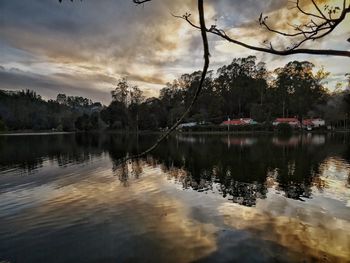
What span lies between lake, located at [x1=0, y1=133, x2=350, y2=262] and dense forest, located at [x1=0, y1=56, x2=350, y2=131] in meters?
82.7

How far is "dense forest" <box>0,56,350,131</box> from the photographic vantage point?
109438 mm

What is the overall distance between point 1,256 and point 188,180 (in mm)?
15094

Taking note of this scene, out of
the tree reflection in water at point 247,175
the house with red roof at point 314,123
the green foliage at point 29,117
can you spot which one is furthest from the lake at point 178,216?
the green foliage at point 29,117

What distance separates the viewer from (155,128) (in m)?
115

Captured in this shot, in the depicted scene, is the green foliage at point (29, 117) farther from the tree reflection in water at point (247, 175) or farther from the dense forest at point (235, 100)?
the tree reflection in water at point (247, 175)

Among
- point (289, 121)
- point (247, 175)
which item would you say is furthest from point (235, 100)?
point (247, 175)

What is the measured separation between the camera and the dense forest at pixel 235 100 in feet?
359

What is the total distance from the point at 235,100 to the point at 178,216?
11532 cm

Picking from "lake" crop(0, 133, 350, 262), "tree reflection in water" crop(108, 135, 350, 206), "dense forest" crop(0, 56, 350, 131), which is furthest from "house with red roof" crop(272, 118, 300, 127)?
"lake" crop(0, 133, 350, 262)

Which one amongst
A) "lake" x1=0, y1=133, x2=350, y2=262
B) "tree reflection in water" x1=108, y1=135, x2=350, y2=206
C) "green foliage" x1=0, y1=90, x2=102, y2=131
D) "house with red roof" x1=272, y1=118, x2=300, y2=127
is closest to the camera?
"lake" x1=0, y1=133, x2=350, y2=262

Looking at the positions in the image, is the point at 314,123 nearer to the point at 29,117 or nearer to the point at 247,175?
the point at 247,175

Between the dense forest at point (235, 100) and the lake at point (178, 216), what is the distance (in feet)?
271

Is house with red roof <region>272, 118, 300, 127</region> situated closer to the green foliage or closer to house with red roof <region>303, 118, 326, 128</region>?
house with red roof <region>303, 118, 326, 128</region>

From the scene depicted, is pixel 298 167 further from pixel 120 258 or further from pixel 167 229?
pixel 120 258
